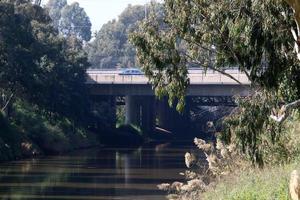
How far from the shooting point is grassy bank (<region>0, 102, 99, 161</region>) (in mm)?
56125

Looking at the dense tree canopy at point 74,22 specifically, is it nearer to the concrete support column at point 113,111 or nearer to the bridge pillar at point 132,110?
the concrete support column at point 113,111

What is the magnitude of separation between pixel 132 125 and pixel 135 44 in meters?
57.4

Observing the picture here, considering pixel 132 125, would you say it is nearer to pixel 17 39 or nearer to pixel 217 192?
pixel 17 39

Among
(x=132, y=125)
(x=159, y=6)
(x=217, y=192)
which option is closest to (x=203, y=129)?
(x=132, y=125)

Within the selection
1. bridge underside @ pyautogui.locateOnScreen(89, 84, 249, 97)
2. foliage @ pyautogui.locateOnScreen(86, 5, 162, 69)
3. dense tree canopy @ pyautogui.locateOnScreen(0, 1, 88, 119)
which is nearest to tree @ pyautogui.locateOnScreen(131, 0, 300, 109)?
dense tree canopy @ pyautogui.locateOnScreen(0, 1, 88, 119)

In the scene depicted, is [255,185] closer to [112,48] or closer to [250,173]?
[250,173]

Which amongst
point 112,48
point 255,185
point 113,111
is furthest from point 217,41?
point 112,48

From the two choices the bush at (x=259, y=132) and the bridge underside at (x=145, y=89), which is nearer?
the bush at (x=259, y=132)

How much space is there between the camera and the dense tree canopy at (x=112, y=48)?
499ft

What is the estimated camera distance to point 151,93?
255 ft

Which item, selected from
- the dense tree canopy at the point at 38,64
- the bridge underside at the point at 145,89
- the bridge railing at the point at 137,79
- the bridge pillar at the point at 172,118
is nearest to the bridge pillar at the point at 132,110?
the bridge underside at the point at 145,89

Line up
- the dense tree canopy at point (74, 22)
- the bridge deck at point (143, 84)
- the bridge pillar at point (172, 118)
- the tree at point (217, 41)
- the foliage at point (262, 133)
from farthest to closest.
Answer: the dense tree canopy at point (74, 22) → the bridge pillar at point (172, 118) → the bridge deck at point (143, 84) → the foliage at point (262, 133) → the tree at point (217, 41)

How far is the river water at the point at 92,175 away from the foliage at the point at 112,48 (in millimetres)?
88555

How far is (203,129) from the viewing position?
97.3 metres
